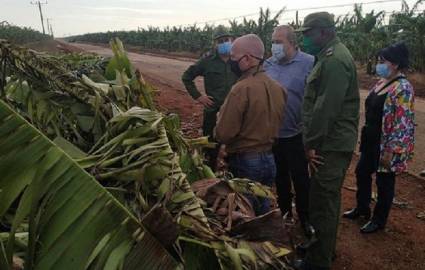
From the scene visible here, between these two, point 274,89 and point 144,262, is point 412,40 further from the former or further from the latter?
point 144,262

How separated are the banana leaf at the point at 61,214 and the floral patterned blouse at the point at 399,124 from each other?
10.2ft

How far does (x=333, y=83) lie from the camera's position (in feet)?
10.3

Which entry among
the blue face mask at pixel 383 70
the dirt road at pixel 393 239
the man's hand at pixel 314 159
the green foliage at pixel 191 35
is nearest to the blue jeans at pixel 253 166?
the man's hand at pixel 314 159

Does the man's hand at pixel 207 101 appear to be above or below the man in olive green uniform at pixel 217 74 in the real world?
below

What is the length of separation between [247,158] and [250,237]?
1.63 metres

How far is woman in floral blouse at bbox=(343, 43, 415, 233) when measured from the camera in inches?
157

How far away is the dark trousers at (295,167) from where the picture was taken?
4.13 metres

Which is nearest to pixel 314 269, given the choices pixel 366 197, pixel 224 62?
pixel 366 197

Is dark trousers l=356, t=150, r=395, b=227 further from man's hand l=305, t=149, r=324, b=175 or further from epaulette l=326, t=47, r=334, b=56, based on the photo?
epaulette l=326, t=47, r=334, b=56

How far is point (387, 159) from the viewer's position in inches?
159

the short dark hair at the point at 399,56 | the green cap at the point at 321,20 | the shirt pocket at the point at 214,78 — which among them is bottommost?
the shirt pocket at the point at 214,78

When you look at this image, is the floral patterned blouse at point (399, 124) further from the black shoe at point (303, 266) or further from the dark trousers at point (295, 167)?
the black shoe at point (303, 266)

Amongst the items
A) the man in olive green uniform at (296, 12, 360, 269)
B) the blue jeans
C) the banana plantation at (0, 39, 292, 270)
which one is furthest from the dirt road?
the banana plantation at (0, 39, 292, 270)

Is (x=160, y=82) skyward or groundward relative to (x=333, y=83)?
groundward
